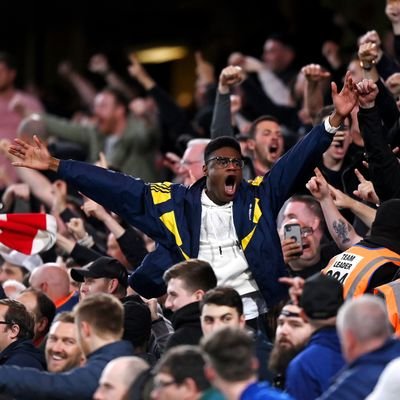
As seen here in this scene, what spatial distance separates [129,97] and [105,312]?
26.2ft

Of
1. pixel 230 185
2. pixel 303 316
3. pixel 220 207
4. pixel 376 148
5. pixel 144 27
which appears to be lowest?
pixel 303 316

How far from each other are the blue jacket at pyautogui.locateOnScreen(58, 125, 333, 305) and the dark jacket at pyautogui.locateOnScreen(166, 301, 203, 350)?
0.85 m

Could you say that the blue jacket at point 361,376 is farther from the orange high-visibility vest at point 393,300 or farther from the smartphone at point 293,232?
the smartphone at point 293,232

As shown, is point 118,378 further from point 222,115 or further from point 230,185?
point 222,115

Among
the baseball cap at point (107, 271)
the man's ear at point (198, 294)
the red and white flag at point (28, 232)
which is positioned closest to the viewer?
the man's ear at point (198, 294)

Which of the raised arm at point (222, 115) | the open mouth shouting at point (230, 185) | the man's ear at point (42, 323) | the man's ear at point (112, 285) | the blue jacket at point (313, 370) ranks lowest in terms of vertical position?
the blue jacket at point (313, 370)

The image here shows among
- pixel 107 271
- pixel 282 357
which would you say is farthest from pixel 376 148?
pixel 282 357

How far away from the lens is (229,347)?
6375mm

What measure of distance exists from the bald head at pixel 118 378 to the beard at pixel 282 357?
2.17 feet

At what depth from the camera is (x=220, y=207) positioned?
29.3 feet

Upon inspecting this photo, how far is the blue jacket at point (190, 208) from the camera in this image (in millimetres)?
8766

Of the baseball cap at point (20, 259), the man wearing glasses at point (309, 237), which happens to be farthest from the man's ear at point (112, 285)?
the baseball cap at point (20, 259)

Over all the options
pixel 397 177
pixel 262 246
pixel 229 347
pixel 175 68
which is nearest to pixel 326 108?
pixel 397 177

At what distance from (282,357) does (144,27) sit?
11481 millimetres
